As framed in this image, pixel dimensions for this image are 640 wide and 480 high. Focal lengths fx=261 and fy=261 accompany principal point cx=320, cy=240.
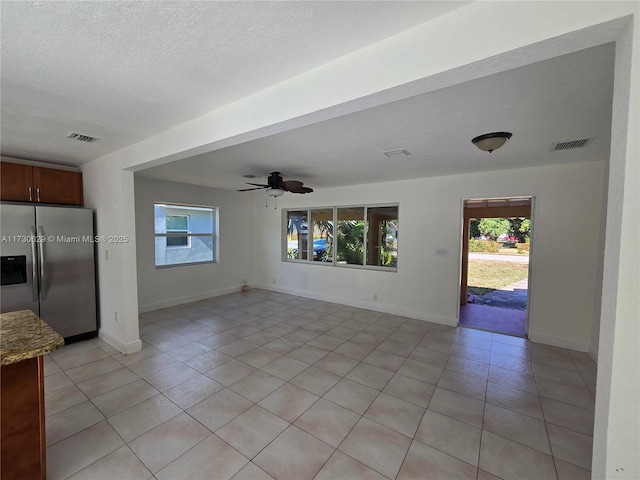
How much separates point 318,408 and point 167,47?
268cm

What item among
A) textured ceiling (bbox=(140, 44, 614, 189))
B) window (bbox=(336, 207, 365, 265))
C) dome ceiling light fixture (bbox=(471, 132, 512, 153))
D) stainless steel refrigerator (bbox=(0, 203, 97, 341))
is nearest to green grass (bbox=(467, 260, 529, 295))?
window (bbox=(336, 207, 365, 265))

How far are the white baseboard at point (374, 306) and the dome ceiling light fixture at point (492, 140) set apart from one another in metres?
2.91

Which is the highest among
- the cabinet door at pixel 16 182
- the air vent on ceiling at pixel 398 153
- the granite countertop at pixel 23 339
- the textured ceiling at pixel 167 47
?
the air vent on ceiling at pixel 398 153

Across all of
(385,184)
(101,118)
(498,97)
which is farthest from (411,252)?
(101,118)

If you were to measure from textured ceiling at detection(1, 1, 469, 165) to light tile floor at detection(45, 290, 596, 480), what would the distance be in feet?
7.88

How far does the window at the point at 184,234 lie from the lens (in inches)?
199

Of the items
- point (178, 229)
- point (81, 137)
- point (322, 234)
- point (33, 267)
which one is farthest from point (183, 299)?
point (81, 137)

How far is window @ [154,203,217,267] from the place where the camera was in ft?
16.6

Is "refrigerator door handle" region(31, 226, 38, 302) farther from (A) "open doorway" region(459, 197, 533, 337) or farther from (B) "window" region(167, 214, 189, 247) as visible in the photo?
(A) "open doorway" region(459, 197, 533, 337)

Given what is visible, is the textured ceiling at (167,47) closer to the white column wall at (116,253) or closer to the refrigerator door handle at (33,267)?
the white column wall at (116,253)

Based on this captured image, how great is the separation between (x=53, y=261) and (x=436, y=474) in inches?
175

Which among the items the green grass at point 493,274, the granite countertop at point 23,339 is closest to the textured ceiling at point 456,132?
the granite countertop at point 23,339

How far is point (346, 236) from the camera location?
221 inches

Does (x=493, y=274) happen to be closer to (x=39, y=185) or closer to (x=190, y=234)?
(x=190, y=234)
